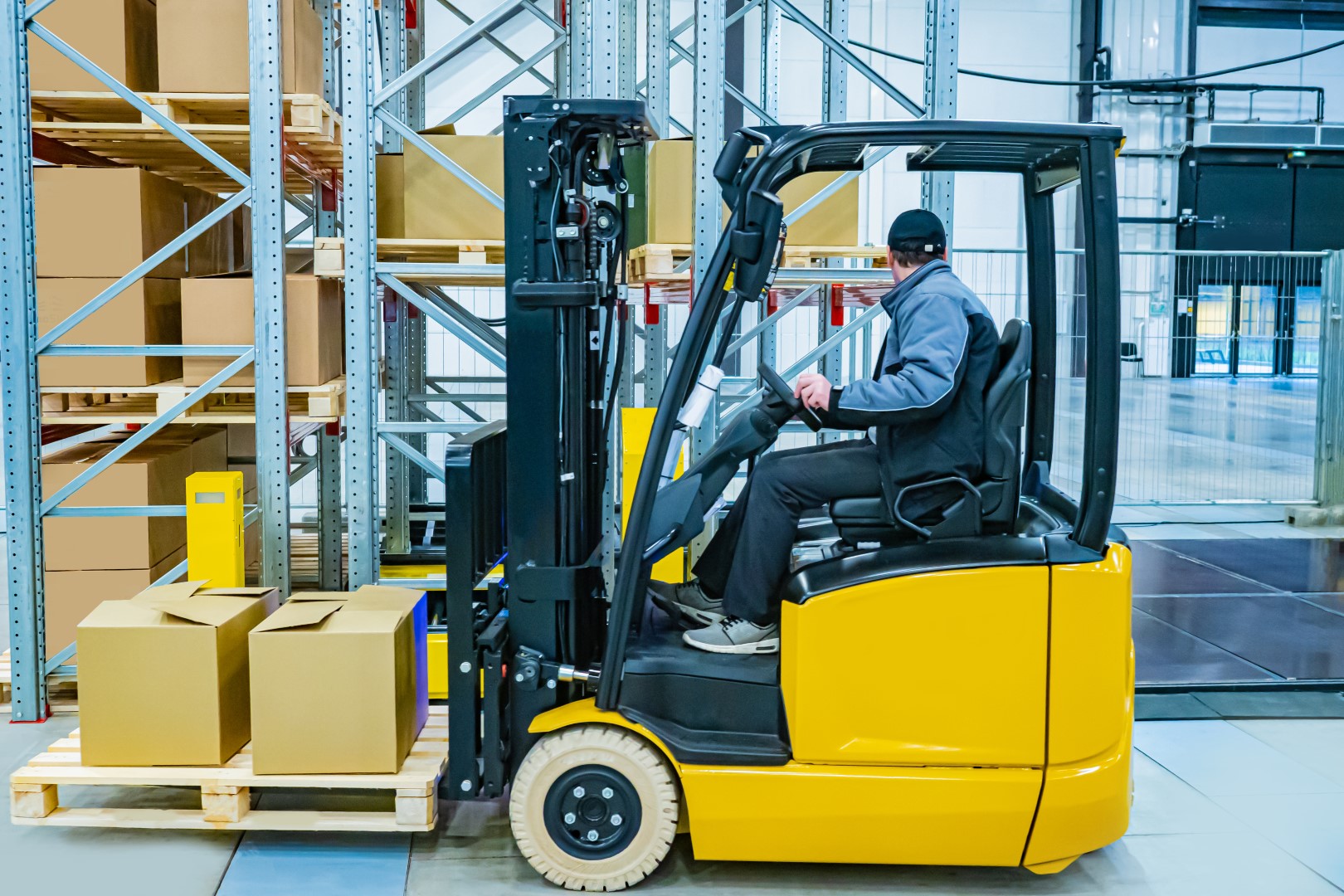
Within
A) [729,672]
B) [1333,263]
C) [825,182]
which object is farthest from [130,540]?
[1333,263]

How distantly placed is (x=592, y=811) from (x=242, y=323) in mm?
3019

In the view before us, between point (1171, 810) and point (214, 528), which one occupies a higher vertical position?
point (214, 528)

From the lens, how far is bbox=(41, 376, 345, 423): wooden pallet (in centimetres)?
551

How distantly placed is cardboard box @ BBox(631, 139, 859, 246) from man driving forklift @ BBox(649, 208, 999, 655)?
223 cm

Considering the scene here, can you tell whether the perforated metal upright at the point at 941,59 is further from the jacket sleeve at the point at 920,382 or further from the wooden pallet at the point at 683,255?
the jacket sleeve at the point at 920,382

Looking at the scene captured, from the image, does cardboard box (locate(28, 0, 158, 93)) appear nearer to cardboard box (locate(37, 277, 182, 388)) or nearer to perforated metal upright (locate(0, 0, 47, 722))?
perforated metal upright (locate(0, 0, 47, 722))

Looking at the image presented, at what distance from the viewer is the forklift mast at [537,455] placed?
3.94 m

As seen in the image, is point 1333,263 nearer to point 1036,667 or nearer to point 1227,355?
point 1227,355

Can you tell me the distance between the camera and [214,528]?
205 inches

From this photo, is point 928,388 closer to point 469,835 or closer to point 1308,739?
point 469,835

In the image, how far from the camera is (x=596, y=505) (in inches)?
172

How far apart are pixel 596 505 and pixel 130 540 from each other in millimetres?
2644

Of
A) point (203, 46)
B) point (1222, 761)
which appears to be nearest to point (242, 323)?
point (203, 46)

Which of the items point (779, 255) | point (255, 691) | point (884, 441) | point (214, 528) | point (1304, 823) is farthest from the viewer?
point (214, 528)
